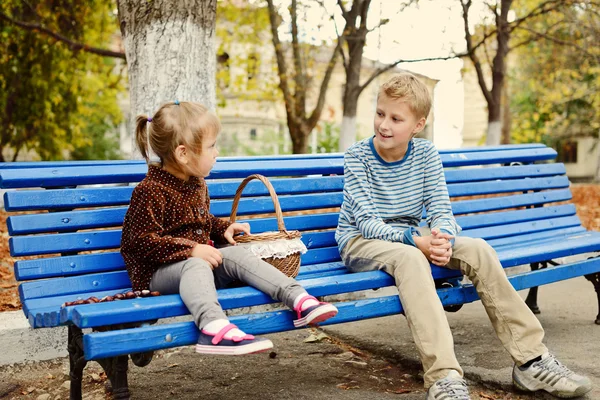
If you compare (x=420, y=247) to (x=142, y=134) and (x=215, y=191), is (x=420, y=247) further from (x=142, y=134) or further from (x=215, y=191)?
(x=142, y=134)

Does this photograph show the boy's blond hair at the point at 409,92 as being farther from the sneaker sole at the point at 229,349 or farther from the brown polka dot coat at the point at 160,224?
the sneaker sole at the point at 229,349

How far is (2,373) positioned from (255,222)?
60.1 inches

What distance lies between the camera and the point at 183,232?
2975mm

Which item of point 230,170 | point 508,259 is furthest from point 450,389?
point 230,170

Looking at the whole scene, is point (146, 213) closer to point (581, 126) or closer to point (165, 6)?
point (165, 6)

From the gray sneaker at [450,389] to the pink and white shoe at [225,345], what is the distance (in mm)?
760

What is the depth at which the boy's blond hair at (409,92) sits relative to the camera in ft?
11.2

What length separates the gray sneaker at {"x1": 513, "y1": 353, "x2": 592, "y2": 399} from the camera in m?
3.07

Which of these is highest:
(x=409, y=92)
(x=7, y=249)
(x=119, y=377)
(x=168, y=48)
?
(x=168, y=48)

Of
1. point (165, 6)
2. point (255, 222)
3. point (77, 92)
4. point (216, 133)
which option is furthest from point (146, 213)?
point (77, 92)

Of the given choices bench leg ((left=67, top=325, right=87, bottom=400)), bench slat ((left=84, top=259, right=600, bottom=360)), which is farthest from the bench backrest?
bench slat ((left=84, top=259, right=600, bottom=360))

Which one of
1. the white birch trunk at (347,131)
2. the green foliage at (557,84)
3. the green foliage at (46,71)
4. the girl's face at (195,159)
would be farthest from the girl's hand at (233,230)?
the green foliage at (557,84)

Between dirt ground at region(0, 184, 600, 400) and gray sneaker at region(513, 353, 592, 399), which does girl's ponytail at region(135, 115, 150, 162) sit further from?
gray sneaker at region(513, 353, 592, 399)

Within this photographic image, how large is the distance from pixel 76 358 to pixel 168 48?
246 cm
